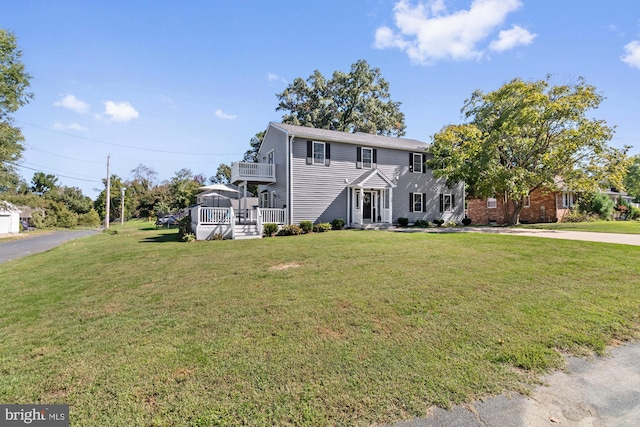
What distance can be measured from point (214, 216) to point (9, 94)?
18794 millimetres

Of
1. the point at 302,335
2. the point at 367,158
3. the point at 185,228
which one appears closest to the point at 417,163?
the point at 367,158

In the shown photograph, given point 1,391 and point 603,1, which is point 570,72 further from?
point 1,391

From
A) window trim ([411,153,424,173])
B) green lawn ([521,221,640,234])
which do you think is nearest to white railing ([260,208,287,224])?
window trim ([411,153,424,173])

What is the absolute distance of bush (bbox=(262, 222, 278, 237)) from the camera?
1481 cm

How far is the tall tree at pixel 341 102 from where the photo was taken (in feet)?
104

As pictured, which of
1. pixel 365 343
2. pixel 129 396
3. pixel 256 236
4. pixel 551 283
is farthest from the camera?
pixel 256 236

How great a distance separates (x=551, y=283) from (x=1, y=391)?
7.75 metres

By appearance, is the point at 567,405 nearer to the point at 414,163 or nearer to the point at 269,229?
the point at 269,229

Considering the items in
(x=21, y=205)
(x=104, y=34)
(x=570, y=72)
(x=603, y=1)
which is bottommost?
(x=21, y=205)

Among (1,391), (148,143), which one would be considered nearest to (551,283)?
(1,391)

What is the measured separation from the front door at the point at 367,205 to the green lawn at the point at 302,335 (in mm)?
11836

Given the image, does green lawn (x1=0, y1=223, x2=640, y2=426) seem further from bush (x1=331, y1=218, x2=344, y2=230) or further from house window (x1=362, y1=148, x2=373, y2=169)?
house window (x1=362, y1=148, x2=373, y2=169)

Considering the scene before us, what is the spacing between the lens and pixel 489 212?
28.3m

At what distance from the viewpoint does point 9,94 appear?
65.3 ft
